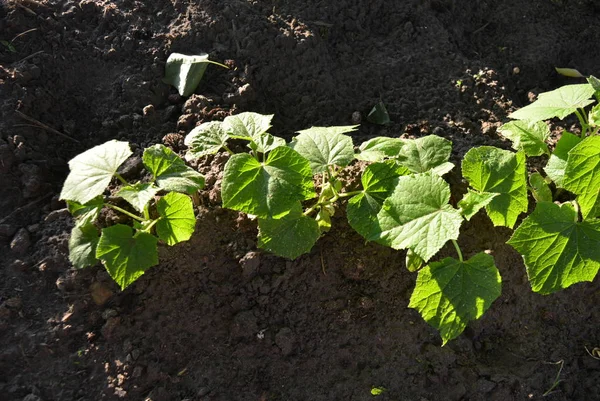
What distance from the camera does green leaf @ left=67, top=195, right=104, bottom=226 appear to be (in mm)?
1964

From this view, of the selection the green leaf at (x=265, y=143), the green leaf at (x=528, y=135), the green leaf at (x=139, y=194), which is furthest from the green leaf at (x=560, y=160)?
the green leaf at (x=139, y=194)

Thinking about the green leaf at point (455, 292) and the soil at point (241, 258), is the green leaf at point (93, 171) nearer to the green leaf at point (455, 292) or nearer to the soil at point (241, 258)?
the soil at point (241, 258)

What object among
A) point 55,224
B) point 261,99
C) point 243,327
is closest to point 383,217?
point 243,327

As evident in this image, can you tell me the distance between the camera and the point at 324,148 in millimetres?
2018

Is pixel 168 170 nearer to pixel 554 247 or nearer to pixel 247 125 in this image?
pixel 247 125

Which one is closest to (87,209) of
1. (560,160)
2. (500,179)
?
(500,179)

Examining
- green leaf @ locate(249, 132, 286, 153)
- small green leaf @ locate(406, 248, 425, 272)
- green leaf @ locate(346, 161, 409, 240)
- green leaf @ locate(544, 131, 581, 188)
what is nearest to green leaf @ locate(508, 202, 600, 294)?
green leaf @ locate(544, 131, 581, 188)

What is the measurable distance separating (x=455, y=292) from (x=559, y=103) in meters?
0.97

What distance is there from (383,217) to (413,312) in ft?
1.56

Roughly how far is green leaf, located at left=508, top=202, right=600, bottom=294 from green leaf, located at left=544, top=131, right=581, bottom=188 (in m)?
0.22

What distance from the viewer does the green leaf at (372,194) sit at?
1.94m

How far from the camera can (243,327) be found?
2039mm

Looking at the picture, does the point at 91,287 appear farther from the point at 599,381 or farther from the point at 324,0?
the point at 599,381

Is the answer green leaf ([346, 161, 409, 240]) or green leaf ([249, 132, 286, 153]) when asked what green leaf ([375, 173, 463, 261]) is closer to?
green leaf ([346, 161, 409, 240])
